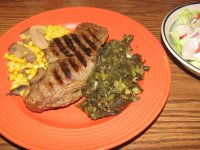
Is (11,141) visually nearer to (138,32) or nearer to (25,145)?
(25,145)

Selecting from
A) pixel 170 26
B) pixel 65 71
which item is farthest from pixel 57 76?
pixel 170 26

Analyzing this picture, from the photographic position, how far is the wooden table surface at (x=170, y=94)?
261 cm

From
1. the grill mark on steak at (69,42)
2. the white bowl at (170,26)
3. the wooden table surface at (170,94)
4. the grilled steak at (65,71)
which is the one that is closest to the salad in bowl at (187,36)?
the white bowl at (170,26)

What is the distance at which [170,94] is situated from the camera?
3012mm

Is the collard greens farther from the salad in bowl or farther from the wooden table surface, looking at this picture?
the salad in bowl

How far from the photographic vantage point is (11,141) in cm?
245

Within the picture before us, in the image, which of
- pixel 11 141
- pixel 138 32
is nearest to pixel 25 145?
pixel 11 141

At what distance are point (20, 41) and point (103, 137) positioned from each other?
1616 millimetres

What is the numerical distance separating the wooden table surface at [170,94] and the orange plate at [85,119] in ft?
0.76

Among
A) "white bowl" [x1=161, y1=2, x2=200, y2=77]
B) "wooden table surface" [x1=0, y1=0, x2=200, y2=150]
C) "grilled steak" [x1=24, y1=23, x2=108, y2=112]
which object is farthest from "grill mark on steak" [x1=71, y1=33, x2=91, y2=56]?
"wooden table surface" [x1=0, y1=0, x2=200, y2=150]

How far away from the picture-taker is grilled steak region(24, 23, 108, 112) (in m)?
2.63

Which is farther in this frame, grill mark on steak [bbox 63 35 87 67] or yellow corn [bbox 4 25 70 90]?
yellow corn [bbox 4 25 70 90]

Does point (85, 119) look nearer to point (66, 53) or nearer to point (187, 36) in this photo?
point (66, 53)

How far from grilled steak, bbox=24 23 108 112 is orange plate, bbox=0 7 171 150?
14cm
